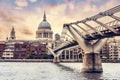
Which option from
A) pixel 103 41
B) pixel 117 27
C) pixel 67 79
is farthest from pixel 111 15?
pixel 103 41

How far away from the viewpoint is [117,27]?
204 ft

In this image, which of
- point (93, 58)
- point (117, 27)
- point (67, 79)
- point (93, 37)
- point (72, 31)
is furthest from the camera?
point (72, 31)

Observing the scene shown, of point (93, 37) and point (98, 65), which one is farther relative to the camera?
point (98, 65)

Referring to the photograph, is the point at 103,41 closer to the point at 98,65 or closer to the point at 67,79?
the point at 98,65

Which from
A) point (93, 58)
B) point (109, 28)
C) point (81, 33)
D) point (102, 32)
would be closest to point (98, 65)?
point (93, 58)

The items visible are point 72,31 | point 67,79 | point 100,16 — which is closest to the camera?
point 67,79

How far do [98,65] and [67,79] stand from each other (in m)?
20.3

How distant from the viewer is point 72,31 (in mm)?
91812

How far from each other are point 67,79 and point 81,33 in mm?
22410

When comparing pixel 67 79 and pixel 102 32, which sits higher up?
pixel 102 32

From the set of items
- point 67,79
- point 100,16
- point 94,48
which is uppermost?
point 100,16

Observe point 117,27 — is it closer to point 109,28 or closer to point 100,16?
point 109,28

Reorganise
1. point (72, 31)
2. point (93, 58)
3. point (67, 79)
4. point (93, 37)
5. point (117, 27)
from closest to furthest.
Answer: point (117, 27), point (67, 79), point (93, 37), point (93, 58), point (72, 31)

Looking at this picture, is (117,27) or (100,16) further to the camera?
(100,16)
